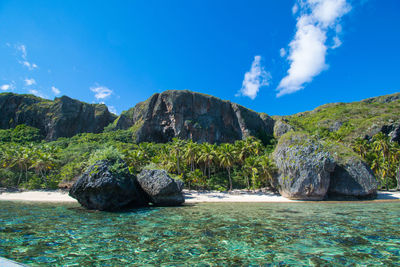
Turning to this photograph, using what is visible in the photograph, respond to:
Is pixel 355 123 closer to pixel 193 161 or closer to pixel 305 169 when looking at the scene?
pixel 305 169

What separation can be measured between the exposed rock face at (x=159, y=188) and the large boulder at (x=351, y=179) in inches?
1084

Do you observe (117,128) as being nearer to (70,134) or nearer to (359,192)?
(70,134)

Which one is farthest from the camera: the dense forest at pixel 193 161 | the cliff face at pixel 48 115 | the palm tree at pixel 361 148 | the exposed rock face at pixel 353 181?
the cliff face at pixel 48 115

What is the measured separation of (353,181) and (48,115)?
116 m

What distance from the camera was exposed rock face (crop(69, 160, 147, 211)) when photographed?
17.7m

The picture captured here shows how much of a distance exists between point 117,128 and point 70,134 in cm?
2097

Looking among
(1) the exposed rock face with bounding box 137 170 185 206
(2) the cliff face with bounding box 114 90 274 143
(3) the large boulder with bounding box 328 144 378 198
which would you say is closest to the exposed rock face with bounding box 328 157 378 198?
(3) the large boulder with bounding box 328 144 378 198

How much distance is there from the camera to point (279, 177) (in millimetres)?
36375

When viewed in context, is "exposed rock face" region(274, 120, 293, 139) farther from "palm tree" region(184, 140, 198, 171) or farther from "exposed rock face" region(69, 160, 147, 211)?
"exposed rock face" region(69, 160, 147, 211)

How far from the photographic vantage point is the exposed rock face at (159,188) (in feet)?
73.0

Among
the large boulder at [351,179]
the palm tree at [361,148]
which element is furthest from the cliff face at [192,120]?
the large boulder at [351,179]

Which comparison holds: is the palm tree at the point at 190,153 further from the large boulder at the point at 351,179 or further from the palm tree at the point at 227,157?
the large boulder at the point at 351,179

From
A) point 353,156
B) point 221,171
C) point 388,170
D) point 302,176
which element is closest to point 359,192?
point 353,156

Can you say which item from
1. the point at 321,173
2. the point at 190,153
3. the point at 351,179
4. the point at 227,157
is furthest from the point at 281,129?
the point at 321,173
